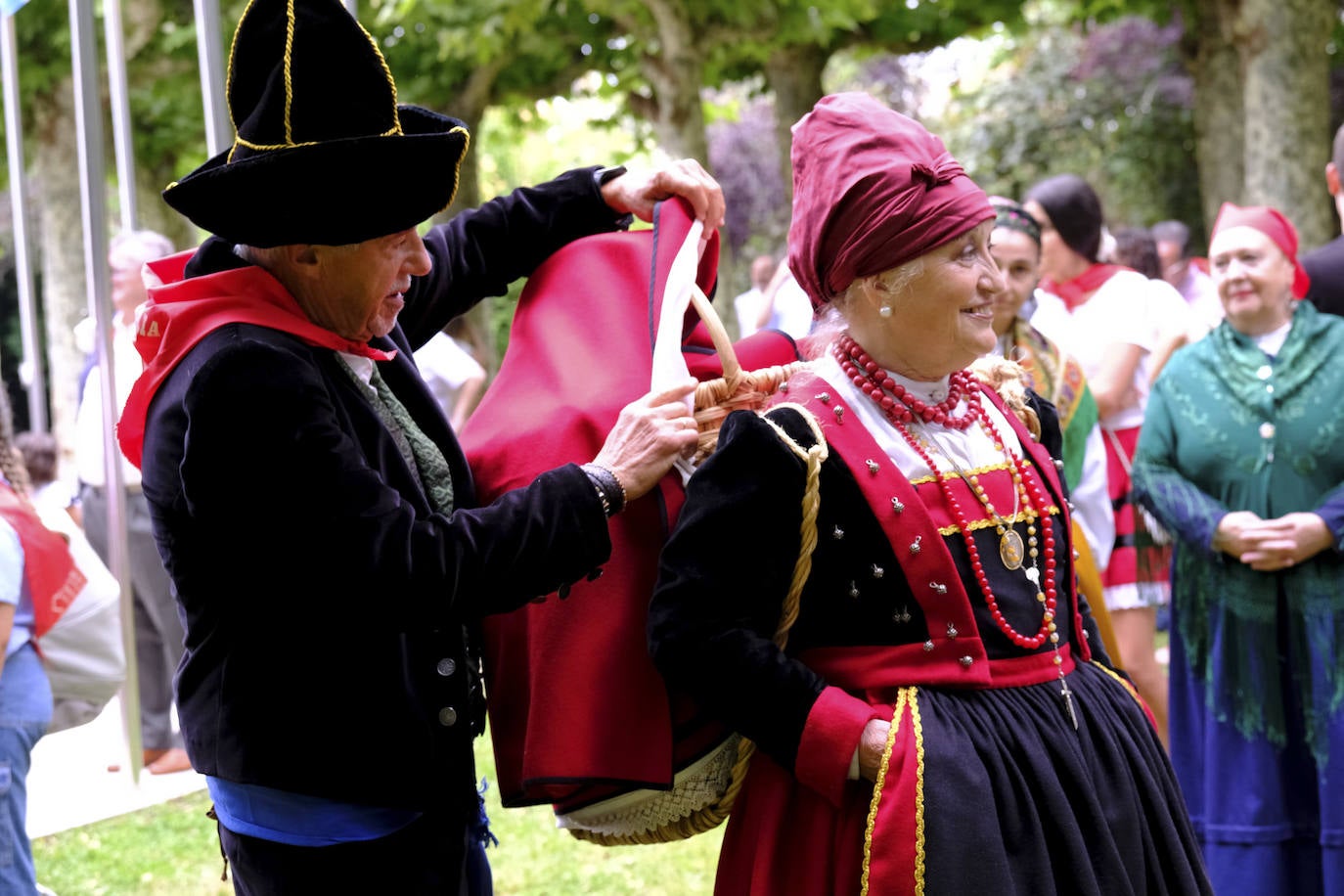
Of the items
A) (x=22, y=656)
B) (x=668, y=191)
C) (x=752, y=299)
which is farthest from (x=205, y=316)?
(x=752, y=299)

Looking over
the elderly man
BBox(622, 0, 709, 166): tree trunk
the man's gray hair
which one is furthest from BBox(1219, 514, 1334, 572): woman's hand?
BBox(622, 0, 709, 166): tree trunk

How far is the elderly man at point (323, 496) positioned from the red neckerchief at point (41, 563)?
1038 millimetres

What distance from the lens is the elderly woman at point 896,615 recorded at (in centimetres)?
214

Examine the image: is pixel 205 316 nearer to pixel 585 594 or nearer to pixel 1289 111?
pixel 585 594

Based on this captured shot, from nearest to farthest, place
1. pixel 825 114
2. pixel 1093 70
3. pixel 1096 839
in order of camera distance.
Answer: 1. pixel 1096 839
2. pixel 825 114
3. pixel 1093 70

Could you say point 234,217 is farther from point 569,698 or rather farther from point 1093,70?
point 1093,70

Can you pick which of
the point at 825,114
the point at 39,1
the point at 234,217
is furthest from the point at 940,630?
the point at 39,1

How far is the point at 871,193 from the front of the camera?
226cm

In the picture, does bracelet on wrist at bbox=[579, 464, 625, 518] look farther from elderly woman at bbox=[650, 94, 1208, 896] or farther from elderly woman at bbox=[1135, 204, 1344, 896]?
elderly woman at bbox=[1135, 204, 1344, 896]

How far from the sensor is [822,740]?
2.13 meters

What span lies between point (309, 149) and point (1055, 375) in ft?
9.68

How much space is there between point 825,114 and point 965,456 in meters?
0.59

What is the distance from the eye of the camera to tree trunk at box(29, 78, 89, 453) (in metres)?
11.1

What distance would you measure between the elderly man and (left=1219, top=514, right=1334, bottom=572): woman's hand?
7.25 ft
